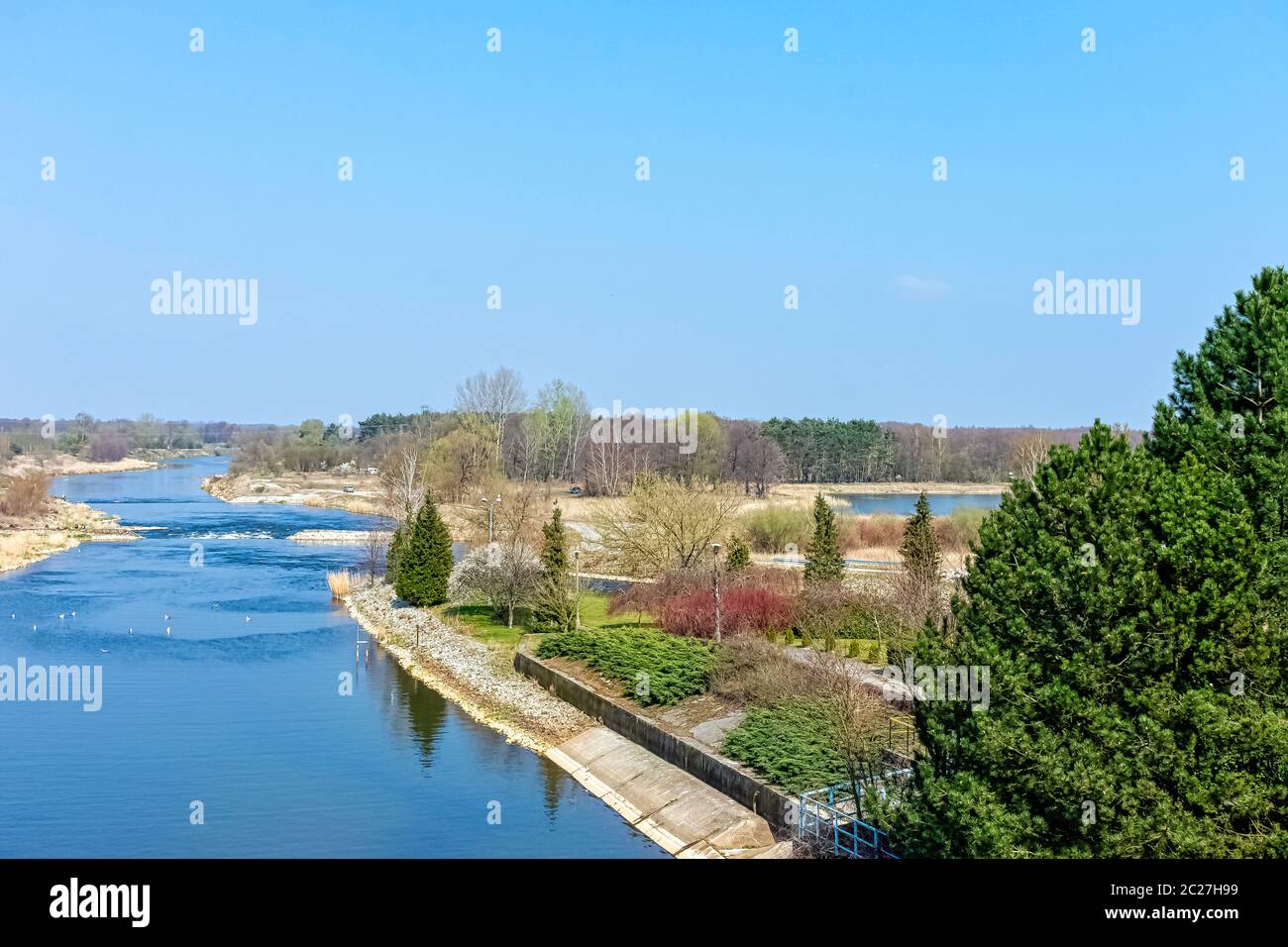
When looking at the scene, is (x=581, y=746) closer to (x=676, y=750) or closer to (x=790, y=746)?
(x=676, y=750)

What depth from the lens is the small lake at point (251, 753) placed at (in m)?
24.9

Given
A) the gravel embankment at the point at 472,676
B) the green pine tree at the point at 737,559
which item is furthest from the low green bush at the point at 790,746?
the green pine tree at the point at 737,559

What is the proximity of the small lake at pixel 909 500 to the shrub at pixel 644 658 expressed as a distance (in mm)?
68927

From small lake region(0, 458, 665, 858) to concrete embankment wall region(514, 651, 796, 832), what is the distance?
231 centimetres

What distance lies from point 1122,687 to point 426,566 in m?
41.4

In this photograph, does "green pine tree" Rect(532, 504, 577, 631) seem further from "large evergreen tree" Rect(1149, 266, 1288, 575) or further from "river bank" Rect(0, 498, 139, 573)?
"river bank" Rect(0, 498, 139, 573)

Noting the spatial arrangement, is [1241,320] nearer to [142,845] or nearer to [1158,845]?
[1158,845]

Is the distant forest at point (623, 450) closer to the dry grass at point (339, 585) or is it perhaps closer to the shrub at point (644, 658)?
the dry grass at point (339, 585)

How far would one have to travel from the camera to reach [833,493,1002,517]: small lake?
111156 millimetres

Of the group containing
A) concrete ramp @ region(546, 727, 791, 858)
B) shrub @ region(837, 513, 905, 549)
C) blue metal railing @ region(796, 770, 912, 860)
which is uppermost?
shrub @ region(837, 513, 905, 549)

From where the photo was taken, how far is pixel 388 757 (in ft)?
103

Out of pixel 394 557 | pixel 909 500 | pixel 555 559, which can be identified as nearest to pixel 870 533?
pixel 394 557

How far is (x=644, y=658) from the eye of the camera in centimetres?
3494

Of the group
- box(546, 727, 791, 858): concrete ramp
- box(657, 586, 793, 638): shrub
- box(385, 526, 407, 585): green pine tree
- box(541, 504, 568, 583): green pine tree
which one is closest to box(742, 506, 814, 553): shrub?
box(385, 526, 407, 585): green pine tree
